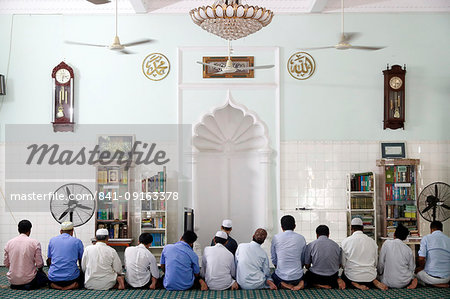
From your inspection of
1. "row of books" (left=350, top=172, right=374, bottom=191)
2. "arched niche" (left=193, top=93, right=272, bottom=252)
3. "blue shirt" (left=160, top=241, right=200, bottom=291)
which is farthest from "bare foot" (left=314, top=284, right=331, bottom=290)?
"arched niche" (left=193, top=93, right=272, bottom=252)

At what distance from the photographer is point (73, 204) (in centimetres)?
711

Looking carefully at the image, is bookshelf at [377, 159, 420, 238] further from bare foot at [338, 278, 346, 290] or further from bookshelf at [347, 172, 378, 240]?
bare foot at [338, 278, 346, 290]

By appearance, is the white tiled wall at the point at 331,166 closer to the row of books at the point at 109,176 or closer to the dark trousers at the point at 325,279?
the dark trousers at the point at 325,279

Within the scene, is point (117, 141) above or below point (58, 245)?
above

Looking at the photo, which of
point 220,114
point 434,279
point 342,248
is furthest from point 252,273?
point 220,114

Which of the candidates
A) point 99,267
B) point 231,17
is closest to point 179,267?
point 99,267

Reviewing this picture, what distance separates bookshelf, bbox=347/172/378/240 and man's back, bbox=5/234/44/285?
13.5 feet

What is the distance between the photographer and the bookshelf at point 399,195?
22.3ft

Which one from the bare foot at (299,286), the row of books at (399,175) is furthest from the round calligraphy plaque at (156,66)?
the bare foot at (299,286)

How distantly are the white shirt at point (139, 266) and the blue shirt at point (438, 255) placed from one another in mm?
2968

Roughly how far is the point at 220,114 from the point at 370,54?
2377 millimetres

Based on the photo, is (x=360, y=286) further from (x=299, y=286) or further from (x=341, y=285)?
(x=299, y=286)

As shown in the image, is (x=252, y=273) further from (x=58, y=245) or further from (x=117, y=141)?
(x=117, y=141)

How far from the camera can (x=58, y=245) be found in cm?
530
